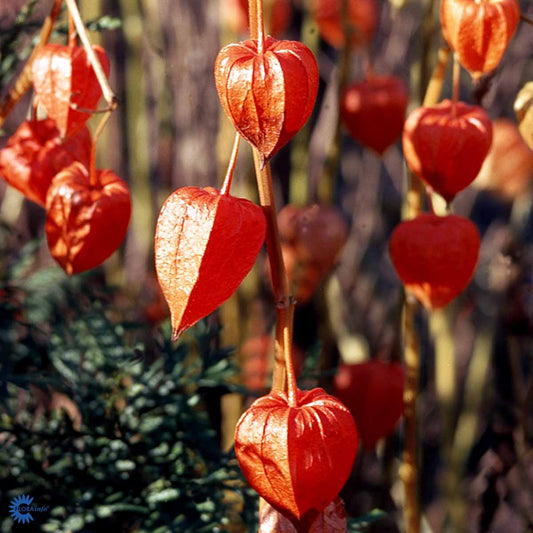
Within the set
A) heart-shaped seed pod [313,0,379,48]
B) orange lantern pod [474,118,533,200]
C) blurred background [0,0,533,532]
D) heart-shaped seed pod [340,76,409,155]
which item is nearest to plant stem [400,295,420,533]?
blurred background [0,0,533,532]

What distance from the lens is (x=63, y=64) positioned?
0.53m

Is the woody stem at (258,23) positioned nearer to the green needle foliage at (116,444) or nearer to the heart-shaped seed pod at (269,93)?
the heart-shaped seed pod at (269,93)

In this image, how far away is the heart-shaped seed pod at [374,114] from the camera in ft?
2.67

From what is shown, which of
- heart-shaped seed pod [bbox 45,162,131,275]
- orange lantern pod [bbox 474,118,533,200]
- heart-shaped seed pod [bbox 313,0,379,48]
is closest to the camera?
heart-shaped seed pod [bbox 45,162,131,275]

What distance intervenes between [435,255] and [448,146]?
0.26ft

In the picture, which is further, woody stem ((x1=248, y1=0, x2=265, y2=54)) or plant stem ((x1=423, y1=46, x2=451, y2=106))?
plant stem ((x1=423, y1=46, x2=451, y2=106))

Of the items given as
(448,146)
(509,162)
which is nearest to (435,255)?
(448,146)

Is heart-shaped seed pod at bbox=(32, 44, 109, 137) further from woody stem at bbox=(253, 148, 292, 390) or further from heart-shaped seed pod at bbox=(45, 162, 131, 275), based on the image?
woody stem at bbox=(253, 148, 292, 390)

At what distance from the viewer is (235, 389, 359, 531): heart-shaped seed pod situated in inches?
15.6

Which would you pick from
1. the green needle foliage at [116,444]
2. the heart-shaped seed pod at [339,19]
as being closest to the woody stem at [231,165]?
the green needle foliage at [116,444]

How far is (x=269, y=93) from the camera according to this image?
397 millimetres

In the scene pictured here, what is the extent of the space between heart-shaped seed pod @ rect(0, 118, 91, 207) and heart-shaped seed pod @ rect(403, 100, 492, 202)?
0.24 m

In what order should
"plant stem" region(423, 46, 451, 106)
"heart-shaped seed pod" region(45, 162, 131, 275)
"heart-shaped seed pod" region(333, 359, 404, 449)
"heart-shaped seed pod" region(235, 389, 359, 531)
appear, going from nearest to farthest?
"heart-shaped seed pod" region(235, 389, 359, 531), "heart-shaped seed pod" region(45, 162, 131, 275), "plant stem" region(423, 46, 451, 106), "heart-shaped seed pod" region(333, 359, 404, 449)

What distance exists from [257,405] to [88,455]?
0.30m
